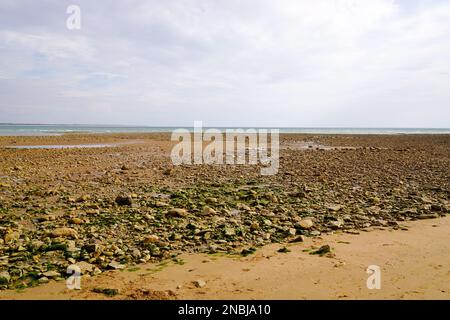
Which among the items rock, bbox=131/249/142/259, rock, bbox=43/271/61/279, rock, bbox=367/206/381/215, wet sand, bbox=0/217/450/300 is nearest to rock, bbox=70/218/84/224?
rock, bbox=131/249/142/259

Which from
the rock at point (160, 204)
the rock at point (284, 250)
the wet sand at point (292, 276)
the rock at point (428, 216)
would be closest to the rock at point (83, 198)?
the rock at point (160, 204)

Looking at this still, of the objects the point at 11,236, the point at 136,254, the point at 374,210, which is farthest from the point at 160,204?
the point at 374,210

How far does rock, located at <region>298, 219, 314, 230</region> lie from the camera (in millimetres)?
7270

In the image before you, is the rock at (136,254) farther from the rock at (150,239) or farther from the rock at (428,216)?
the rock at (428,216)

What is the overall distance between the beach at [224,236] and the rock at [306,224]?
31 millimetres

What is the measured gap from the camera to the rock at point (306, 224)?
7270 mm

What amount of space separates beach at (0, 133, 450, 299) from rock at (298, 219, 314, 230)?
0.10ft

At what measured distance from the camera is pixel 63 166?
53.6 feet

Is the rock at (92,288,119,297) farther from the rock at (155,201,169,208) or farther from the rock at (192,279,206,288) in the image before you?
the rock at (155,201,169,208)

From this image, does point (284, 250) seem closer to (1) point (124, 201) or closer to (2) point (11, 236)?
(1) point (124, 201)

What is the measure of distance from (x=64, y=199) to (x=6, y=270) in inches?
192

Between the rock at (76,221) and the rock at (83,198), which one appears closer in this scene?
the rock at (76,221)

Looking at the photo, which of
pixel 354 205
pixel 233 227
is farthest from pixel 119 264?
pixel 354 205
